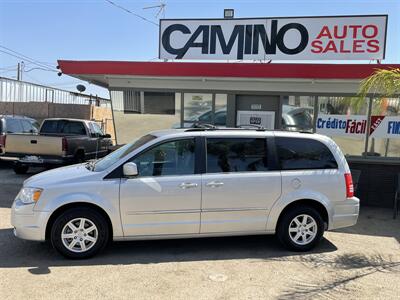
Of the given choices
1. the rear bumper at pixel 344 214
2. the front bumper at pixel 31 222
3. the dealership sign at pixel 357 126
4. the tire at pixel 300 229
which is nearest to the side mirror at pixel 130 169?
the front bumper at pixel 31 222

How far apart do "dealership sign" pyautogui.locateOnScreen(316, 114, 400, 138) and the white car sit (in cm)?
372

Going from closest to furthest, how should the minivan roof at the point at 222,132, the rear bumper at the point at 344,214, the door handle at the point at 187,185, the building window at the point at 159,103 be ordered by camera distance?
the door handle at the point at 187,185
the minivan roof at the point at 222,132
the rear bumper at the point at 344,214
the building window at the point at 159,103

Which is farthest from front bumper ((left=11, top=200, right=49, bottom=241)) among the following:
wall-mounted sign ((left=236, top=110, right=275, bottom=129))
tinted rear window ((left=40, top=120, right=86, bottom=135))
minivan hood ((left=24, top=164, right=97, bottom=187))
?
tinted rear window ((left=40, top=120, right=86, bottom=135))

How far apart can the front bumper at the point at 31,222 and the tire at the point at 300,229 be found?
321cm

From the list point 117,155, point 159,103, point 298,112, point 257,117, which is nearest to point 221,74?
point 257,117

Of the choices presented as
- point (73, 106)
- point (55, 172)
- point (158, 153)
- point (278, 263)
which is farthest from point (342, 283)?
point (73, 106)

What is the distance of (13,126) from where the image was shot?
14344 mm

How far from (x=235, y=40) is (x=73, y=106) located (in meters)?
17.0

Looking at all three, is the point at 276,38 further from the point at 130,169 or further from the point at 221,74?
the point at 130,169

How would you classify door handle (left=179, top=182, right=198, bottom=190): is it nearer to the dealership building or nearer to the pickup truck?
the dealership building

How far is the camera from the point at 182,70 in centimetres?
973

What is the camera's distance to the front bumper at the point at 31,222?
17.7 ft

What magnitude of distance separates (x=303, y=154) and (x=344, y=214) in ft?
3.46

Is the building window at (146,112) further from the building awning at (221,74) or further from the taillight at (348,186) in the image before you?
the taillight at (348,186)
